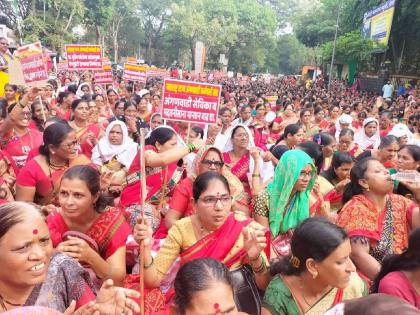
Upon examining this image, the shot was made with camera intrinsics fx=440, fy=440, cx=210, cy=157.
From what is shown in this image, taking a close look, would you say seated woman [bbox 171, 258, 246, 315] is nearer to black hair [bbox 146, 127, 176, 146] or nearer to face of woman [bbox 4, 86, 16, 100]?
black hair [bbox 146, 127, 176, 146]

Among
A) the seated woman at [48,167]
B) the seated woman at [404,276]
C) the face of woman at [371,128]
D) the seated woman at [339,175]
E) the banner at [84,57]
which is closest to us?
the seated woman at [404,276]

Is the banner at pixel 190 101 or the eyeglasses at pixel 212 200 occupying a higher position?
the banner at pixel 190 101

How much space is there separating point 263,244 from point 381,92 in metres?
21.7

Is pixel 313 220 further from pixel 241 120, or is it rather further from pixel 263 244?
pixel 241 120

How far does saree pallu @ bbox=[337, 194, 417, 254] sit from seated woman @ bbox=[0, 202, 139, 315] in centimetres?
175

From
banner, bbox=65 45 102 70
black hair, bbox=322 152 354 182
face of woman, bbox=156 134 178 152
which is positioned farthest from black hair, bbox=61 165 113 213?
banner, bbox=65 45 102 70

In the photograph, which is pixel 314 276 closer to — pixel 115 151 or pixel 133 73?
pixel 115 151

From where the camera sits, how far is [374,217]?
9.86ft

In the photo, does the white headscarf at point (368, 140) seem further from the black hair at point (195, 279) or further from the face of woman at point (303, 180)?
the black hair at point (195, 279)

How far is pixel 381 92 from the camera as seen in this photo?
22078 mm

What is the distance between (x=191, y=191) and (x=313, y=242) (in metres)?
1.34

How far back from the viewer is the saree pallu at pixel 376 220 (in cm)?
293

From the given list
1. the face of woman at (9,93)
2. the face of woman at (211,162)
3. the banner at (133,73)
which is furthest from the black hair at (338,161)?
the banner at (133,73)

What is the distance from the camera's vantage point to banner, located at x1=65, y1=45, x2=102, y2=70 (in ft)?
28.8
